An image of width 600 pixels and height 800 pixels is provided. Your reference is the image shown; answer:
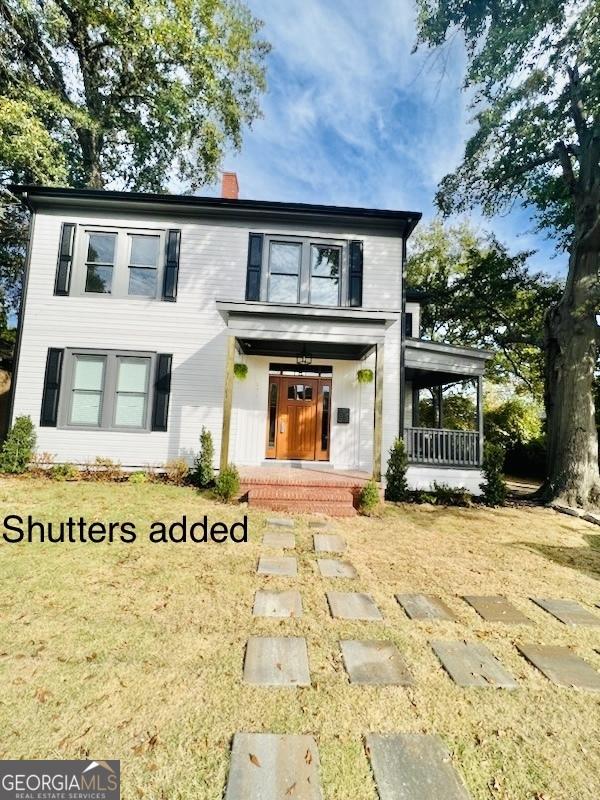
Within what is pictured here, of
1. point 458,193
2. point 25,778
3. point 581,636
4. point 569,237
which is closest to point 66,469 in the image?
point 25,778

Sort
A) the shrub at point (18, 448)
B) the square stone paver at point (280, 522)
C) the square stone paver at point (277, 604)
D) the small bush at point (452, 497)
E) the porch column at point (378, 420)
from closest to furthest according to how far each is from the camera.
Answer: the square stone paver at point (277, 604) < the square stone paver at point (280, 522) < the porch column at point (378, 420) < the shrub at point (18, 448) < the small bush at point (452, 497)

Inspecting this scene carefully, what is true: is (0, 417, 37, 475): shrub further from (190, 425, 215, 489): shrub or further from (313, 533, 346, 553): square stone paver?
(313, 533, 346, 553): square stone paver

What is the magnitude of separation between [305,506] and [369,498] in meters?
1.22

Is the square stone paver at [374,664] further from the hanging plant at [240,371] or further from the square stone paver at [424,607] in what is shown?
the hanging plant at [240,371]

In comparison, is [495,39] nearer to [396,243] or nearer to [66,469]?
[396,243]

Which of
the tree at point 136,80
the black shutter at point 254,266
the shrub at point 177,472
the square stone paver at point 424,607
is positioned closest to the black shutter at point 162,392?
the shrub at point 177,472

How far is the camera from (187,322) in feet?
29.0

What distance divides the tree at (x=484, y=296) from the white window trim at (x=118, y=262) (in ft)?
31.2

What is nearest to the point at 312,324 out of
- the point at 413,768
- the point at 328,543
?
the point at 328,543

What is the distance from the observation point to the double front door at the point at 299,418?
954 cm

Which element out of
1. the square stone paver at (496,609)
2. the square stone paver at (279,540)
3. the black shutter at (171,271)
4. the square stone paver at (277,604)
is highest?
the black shutter at (171,271)

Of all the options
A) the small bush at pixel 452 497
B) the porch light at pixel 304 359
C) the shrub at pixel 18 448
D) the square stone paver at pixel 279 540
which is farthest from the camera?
the porch light at pixel 304 359

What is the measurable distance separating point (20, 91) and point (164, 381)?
11.5m

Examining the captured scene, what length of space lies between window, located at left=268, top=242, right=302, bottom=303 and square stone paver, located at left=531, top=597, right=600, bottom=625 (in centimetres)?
742
